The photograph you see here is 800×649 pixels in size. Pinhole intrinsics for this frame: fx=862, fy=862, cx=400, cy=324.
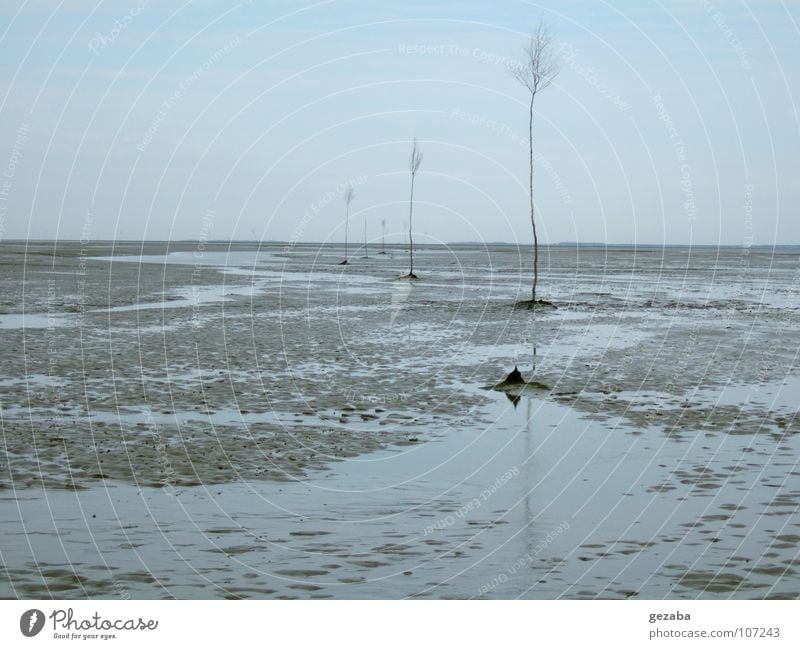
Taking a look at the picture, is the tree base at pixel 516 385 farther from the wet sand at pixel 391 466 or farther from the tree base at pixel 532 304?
the tree base at pixel 532 304

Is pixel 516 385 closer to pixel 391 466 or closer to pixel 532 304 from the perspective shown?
pixel 391 466

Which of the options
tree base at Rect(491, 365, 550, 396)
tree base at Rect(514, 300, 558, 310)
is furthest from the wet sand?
tree base at Rect(514, 300, 558, 310)

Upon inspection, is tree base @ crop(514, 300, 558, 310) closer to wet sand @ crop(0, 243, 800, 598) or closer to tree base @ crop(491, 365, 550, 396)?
wet sand @ crop(0, 243, 800, 598)

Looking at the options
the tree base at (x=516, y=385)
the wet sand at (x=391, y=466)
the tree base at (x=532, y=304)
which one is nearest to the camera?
the wet sand at (x=391, y=466)

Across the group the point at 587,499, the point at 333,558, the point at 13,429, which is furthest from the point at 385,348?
the point at 333,558

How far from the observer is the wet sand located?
7.62m

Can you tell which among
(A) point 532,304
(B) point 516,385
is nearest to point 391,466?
(B) point 516,385

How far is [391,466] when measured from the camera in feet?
38.1

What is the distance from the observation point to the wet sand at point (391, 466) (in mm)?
7625

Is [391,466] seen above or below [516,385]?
below

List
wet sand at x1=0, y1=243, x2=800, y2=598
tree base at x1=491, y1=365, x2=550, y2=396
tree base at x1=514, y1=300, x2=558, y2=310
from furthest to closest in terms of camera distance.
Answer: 1. tree base at x1=514, y1=300, x2=558, y2=310
2. tree base at x1=491, y1=365, x2=550, y2=396
3. wet sand at x1=0, y1=243, x2=800, y2=598

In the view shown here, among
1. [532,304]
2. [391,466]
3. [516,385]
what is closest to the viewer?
[391,466]

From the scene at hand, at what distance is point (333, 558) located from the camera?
312 inches

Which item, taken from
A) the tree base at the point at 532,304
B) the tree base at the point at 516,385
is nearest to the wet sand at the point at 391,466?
the tree base at the point at 516,385
